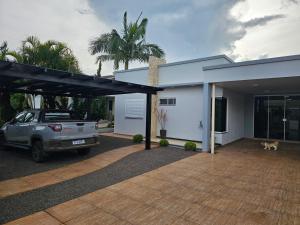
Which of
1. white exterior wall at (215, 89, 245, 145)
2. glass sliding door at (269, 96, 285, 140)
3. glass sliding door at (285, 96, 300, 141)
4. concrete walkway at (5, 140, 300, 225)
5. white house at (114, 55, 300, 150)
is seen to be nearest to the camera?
concrete walkway at (5, 140, 300, 225)

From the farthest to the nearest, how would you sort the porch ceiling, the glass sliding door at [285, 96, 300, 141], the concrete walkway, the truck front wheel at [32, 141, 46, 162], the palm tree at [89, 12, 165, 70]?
the palm tree at [89, 12, 165, 70], the glass sliding door at [285, 96, 300, 141], the porch ceiling, the truck front wheel at [32, 141, 46, 162], the concrete walkway

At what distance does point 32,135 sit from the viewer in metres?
6.66

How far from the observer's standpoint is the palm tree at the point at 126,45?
16.9 m

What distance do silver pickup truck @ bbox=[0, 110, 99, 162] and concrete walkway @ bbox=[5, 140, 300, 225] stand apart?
2.58 metres

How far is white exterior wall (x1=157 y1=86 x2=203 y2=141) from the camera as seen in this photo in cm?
1070

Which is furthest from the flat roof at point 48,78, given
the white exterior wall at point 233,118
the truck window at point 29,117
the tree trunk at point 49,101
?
the white exterior wall at point 233,118

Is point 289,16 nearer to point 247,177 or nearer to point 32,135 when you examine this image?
point 247,177

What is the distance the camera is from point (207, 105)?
8398 mm

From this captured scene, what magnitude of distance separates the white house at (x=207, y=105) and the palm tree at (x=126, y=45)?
141 inches

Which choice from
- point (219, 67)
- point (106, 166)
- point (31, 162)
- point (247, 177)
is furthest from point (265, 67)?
point (31, 162)

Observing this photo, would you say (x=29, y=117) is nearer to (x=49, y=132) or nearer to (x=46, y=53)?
(x=49, y=132)

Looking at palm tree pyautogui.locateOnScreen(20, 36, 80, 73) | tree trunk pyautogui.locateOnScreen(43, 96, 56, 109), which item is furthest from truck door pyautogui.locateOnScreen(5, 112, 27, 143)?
palm tree pyautogui.locateOnScreen(20, 36, 80, 73)

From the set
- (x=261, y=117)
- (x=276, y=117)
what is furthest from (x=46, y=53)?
(x=276, y=117)

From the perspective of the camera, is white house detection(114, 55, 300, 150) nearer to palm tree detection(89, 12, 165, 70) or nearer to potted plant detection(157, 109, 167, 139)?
potted plant detection(157, 109, 167, 139)
